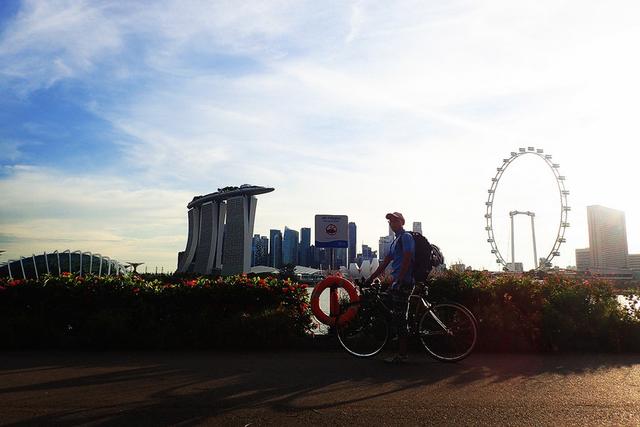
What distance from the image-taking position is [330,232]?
15.3 metres

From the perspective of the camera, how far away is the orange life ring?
306 inches

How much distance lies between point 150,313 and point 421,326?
13.8 feet

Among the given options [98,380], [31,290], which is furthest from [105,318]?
[98,380]

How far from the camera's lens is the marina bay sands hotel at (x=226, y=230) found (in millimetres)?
130750

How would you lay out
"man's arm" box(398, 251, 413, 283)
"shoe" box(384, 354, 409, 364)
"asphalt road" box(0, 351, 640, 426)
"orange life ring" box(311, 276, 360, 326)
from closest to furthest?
"asphalt road" box(0, 351, 640, 426) → "shoe" box(384, 354, 409, 364) → "man's arm" box(398, 251, 413, 283) → "orange life ring" box(311, 276, 360, 326)

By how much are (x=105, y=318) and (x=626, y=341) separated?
25.6 feet

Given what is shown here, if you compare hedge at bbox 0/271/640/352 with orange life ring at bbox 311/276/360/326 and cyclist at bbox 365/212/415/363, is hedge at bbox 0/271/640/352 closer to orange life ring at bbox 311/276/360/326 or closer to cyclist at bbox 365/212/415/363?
orange life ring at bbox 311/276/360/326

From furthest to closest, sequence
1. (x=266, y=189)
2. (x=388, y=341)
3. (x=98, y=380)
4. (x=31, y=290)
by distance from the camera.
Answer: (x=266, y=189) < (x=31, y=290) < (x=388, y=341) < (x=98, y=380)

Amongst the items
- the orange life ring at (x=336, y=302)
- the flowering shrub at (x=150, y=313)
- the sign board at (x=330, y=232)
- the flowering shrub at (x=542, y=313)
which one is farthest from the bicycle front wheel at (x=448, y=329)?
the sign board at (x=330, y=232)

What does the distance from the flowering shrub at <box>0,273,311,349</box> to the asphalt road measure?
584mm

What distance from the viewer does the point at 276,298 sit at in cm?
893

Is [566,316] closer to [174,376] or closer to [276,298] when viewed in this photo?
[276,298]

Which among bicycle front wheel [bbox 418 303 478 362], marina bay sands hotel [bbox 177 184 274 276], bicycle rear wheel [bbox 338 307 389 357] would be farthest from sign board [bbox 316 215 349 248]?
marina bay sands hotel [bbox 177 184 274 276]

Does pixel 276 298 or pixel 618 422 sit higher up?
pixel 276 298
